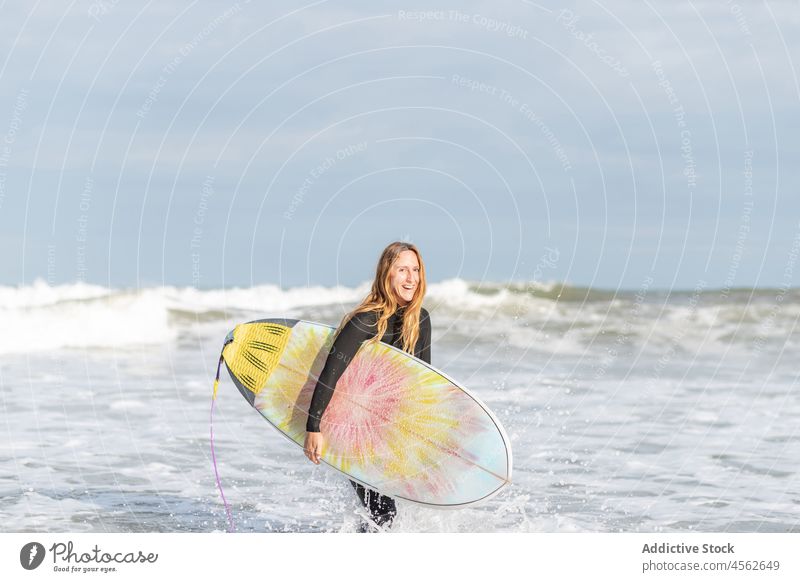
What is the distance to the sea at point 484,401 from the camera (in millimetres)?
6285

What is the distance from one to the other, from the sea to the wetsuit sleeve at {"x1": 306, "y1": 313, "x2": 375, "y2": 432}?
867 mm

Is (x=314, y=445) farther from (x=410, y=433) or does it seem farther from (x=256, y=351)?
(x=256, y=351)

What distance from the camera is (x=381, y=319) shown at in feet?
15.7

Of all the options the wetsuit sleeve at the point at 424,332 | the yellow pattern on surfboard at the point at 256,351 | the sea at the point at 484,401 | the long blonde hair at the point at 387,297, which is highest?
the long blonde hair at the point at 387,297

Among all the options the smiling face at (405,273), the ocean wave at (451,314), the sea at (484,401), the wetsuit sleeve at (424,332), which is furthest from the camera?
the ocean wave at (451,314)

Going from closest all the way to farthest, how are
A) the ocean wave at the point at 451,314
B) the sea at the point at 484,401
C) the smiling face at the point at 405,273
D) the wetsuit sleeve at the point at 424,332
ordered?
1. the smiling face at the point at 405,273
2. the wetsuit sleeve at the point at 424,332
3. the sea at the point at 484,401
4. the ocean wave at the point at 451,314

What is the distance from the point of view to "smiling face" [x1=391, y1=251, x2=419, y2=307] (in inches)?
186

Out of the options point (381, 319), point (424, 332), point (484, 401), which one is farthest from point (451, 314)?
point (381, 319)

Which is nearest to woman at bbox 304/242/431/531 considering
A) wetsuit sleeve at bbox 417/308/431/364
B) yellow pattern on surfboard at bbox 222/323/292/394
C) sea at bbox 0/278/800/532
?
wetsuit sleeve at bbox 417/308/431/364

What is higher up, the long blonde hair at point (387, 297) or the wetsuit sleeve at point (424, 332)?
the long blonde hair at point (387, 297)

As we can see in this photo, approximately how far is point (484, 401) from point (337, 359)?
5.52 m

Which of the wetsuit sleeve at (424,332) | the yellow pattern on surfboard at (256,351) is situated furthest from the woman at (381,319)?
the yellow pattern on surfboard at (256,351)

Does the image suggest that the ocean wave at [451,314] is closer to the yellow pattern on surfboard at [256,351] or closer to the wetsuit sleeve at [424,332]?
the yellow pattern on surfboard at [256,351]

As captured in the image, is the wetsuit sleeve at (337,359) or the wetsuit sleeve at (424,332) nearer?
the wetsuit sleeve at (337,359)
